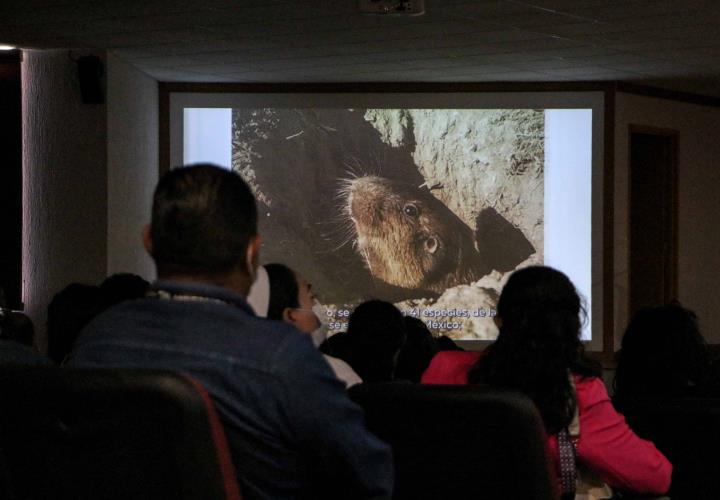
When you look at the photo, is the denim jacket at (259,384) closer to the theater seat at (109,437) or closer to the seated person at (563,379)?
the theater seat at (109,437)

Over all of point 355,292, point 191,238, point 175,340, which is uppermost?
point 191,238

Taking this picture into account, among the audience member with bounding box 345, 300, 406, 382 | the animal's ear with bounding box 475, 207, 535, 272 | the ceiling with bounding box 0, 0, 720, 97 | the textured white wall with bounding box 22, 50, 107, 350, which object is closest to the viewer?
the audience member with bounding box 345, 300, 406, 382

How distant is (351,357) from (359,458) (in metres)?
1.94

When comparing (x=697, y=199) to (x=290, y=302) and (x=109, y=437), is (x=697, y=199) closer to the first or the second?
(x=290, y=302)

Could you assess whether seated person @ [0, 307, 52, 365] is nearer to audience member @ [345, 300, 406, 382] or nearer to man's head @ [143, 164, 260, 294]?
man's head @ [143, 164, 260, 294]

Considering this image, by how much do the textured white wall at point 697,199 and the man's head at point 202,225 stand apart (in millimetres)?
8002

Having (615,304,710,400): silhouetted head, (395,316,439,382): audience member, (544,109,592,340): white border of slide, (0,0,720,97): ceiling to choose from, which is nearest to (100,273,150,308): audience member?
(395,316,439,382): audience member

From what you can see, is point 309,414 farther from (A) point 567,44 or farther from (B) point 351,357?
(A) point 567,44

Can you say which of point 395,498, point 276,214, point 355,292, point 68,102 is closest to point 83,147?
point 68,102

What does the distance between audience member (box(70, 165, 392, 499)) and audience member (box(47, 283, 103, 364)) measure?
4.64ft

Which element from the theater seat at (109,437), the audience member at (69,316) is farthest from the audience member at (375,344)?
the theater seat at (109,437)

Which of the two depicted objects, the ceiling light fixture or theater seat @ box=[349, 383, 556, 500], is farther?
the ceiling light fixture

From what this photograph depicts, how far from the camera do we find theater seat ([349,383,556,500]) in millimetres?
1260

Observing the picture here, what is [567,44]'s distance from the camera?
23.6 ft
